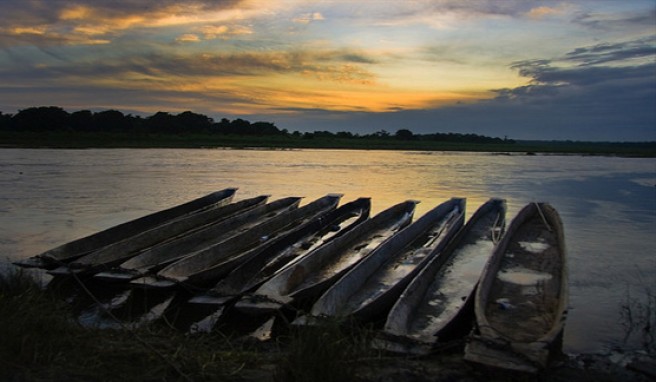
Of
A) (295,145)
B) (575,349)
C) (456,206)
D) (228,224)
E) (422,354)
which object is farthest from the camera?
(295,145)

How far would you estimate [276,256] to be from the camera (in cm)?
966

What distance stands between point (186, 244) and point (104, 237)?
1455mm

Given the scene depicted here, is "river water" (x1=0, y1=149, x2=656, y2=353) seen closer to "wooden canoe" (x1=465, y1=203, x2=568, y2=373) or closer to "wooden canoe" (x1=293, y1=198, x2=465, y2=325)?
"wooden canoe" (x1=465, y1=203, x2=568, y2=373)

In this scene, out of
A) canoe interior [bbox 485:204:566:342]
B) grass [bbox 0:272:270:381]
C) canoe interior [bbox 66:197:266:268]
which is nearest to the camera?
grass [bbox 0:272:270:381]

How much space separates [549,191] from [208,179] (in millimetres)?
16100

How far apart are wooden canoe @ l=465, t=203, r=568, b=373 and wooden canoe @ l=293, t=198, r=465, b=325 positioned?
1.15 meters

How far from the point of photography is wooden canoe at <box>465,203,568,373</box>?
507 centimetres

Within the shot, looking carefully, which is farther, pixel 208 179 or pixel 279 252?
pixel 208 179

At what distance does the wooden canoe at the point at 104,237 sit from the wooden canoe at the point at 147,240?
0.35 meters

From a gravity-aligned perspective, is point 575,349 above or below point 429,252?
below

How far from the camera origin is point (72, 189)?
2158 cm

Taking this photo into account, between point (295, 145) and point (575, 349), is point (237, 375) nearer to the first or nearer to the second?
point (575, 349)

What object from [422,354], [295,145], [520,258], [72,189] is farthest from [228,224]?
[295,145]

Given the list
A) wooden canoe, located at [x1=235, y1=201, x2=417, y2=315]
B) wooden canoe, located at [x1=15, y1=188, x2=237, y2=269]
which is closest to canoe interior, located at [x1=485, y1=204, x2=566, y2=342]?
wooden canoe, located at [x1=235, y1=201, x2=417, y2=315]
